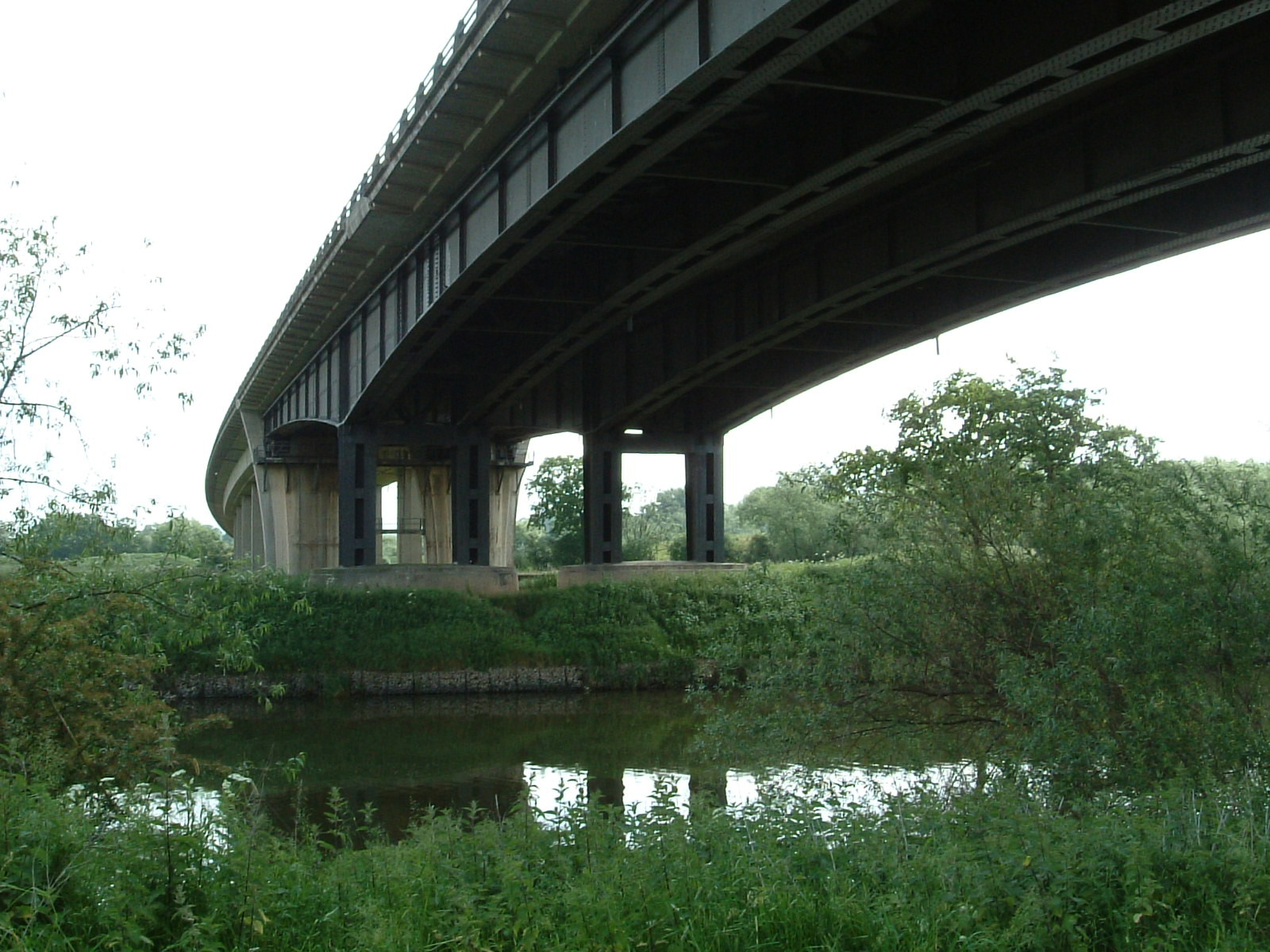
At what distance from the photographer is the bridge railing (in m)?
20.1

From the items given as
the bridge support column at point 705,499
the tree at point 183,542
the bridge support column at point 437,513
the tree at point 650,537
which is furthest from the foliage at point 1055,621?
the tree at point 650,537

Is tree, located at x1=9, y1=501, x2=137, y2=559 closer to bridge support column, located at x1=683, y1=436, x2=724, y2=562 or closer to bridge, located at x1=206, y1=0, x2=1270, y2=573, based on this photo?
bridge, located at x1=206, y1=0, x2=1270, y2=573

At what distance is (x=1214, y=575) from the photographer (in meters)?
9.50

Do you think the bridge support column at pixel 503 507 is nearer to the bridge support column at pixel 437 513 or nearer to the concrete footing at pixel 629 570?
the bridge support column at pixel 437 513

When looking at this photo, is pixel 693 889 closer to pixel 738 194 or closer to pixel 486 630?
pixel 738 194

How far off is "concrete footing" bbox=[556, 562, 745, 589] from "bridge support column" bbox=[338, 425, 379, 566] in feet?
20.6

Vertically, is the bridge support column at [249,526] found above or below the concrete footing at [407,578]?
above

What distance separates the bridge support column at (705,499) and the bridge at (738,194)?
3847 mm

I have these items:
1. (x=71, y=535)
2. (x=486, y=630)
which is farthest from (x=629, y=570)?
(x=71, y=535)

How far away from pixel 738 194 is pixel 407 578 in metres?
19.7

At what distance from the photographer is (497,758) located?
20516mm

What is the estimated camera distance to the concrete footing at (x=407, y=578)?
37.0 m

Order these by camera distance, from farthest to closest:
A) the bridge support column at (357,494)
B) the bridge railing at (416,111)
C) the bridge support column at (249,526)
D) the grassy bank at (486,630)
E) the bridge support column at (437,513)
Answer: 1. the bridge support column at (249,526)
2. the bridge support column at (437,513)
3. the bridge support column at (357,494)
4. the grassy bank at (486,630)
5. the bridge railing at (416,111)

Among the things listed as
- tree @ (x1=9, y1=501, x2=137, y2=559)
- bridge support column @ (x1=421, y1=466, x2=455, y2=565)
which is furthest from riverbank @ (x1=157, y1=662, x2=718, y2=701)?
bridge support column @ (x1=421, y1=466, x2=455, y2=565)
